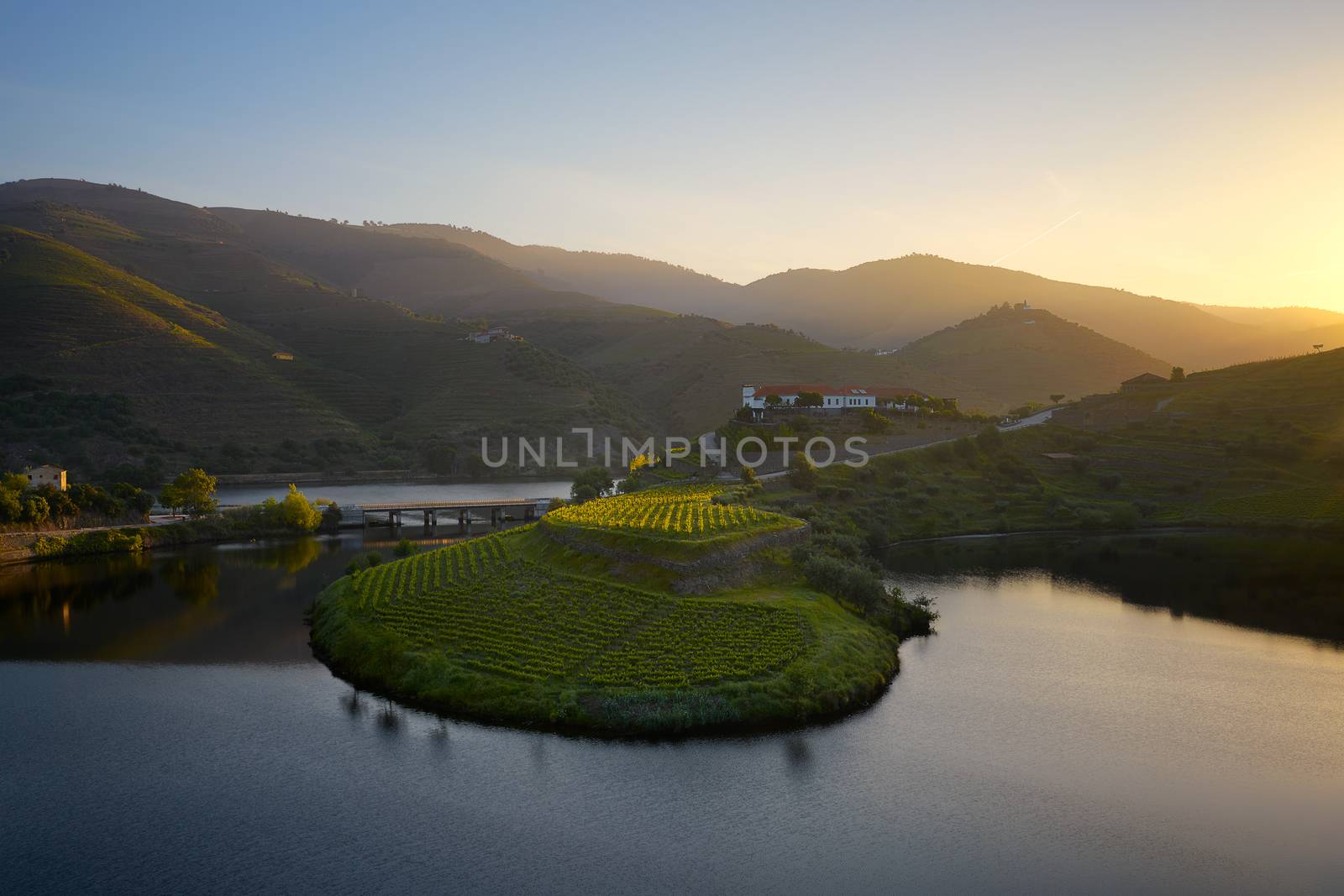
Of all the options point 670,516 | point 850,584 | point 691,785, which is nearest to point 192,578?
point 670,516

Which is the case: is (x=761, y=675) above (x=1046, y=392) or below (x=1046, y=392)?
below

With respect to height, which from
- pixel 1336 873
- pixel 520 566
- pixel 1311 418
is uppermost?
pixel 1311 418

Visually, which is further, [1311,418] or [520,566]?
[1311,418]

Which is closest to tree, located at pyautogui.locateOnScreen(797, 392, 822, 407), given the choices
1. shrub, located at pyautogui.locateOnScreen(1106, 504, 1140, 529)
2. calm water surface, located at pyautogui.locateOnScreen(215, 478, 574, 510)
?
calm water surface, located at pyautogui.locateOnScreen(215, 478, 574, 510)

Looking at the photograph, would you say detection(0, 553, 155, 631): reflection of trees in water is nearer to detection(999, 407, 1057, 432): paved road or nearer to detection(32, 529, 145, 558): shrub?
detection(32, 529, 145, 558): shrub

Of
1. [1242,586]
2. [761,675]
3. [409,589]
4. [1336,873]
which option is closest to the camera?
[1336,873]

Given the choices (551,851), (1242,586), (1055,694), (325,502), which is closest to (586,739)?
(551,851)

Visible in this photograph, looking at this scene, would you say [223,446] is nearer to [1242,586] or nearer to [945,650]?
[945,650]

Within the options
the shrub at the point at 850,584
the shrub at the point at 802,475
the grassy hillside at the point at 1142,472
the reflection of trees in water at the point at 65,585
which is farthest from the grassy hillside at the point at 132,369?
the shrub at the point at 850,584
